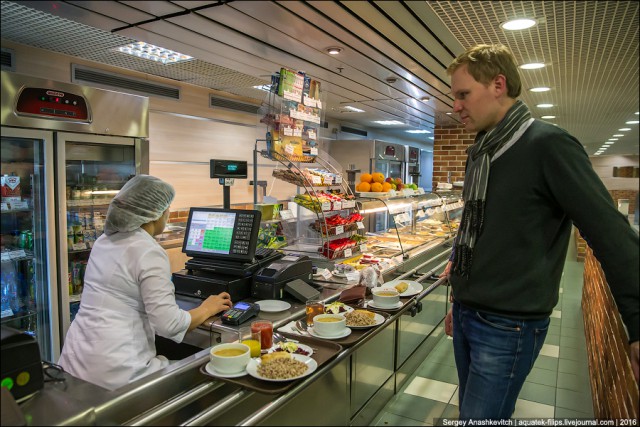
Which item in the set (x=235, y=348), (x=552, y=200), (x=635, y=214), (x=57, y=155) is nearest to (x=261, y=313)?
(x=235, y=348)

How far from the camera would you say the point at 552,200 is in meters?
1.59

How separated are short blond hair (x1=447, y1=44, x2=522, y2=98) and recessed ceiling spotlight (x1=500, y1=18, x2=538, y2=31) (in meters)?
1.26

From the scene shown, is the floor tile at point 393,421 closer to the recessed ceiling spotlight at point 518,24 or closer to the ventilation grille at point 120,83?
the recessed ceiling spotlight at point 518,24

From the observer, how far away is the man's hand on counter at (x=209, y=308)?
7.15 feet

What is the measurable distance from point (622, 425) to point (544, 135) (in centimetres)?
118

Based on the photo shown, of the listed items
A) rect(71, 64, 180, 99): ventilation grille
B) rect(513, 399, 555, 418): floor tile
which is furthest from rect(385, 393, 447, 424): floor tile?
rect(71, 64, 180, 99): ventilation grille

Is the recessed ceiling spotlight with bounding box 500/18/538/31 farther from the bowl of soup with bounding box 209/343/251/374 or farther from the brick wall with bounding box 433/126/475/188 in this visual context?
the brick wall with bounding box 433/126/475/188

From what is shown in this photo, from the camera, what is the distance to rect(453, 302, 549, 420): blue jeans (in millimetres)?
1662

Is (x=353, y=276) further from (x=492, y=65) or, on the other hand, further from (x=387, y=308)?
(x=492, y=65)

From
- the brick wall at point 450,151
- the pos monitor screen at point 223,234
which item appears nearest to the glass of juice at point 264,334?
the pos monitor screen at point 223,234

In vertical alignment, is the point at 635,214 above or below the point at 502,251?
above

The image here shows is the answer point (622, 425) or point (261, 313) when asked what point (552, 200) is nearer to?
point (622, 425)

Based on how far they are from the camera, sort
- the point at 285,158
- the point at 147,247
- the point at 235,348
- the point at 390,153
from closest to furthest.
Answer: the point at 235,348 → the point at 147,247 → the point at 285,158 → the point at 390,153

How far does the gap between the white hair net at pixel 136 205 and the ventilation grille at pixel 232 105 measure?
3965mm
